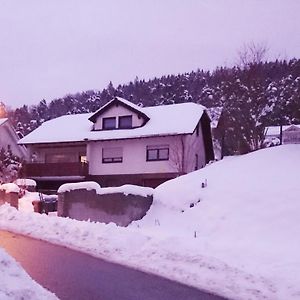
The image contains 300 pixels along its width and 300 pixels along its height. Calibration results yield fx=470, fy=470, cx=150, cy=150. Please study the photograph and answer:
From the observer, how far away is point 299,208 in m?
14.2

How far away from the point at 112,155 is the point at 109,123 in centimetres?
256

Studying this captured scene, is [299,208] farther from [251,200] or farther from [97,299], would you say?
[97,299]

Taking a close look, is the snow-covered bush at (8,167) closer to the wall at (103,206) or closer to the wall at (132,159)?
the wall at (132,159)

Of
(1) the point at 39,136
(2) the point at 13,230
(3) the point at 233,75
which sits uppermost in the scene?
(3) the point at 233,75

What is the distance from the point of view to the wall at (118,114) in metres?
33.8

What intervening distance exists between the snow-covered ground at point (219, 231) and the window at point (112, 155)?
1291 centimetres

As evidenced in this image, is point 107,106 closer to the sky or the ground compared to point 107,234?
closer to the sky

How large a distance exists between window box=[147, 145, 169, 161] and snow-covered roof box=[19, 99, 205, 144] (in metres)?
1.19

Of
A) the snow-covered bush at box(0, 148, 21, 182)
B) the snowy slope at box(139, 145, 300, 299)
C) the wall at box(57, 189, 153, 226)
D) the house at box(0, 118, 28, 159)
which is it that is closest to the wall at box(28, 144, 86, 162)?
the snow-covered bush at box(0, 148, 21, 182)

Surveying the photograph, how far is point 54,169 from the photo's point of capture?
3403 centimetres

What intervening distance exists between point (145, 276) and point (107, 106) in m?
26.3

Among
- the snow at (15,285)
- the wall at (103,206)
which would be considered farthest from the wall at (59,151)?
the snow at (15,285)

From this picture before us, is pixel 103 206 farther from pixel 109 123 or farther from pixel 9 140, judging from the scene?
pixel 9 140

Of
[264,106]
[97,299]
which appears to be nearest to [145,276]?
[97,299]
